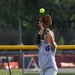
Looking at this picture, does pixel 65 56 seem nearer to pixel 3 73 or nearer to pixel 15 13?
pixel 3 73

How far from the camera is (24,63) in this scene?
1033cm

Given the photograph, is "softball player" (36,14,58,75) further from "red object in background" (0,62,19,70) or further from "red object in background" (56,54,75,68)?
"red object in background" (0,62,19,70)

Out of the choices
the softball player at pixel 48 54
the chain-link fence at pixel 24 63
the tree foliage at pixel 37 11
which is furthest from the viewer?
the tree foliage at pixel 37 11

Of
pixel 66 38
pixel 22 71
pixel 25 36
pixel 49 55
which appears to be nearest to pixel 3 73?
pixel 22 71

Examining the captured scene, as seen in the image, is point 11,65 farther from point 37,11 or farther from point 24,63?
point 37,11

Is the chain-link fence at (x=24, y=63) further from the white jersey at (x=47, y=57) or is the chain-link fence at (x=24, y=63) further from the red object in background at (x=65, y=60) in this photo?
the white jersey at (x=47, y=57)

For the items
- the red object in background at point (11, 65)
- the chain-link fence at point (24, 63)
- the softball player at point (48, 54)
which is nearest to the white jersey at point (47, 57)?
the softball player at point (48, 54)

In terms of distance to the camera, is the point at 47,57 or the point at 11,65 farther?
the point at 11,65

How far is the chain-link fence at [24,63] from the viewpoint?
10.1 m

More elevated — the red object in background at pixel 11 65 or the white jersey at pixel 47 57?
the white jersey at pixel 47 57

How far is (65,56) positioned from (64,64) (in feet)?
1.14

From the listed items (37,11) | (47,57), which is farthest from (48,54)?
(37,11)

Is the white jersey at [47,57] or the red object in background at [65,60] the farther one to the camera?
the red object in background at [65,60]

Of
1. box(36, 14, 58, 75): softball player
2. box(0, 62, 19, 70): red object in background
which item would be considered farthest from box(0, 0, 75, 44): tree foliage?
box(36, 14, 58, 75): softball player
